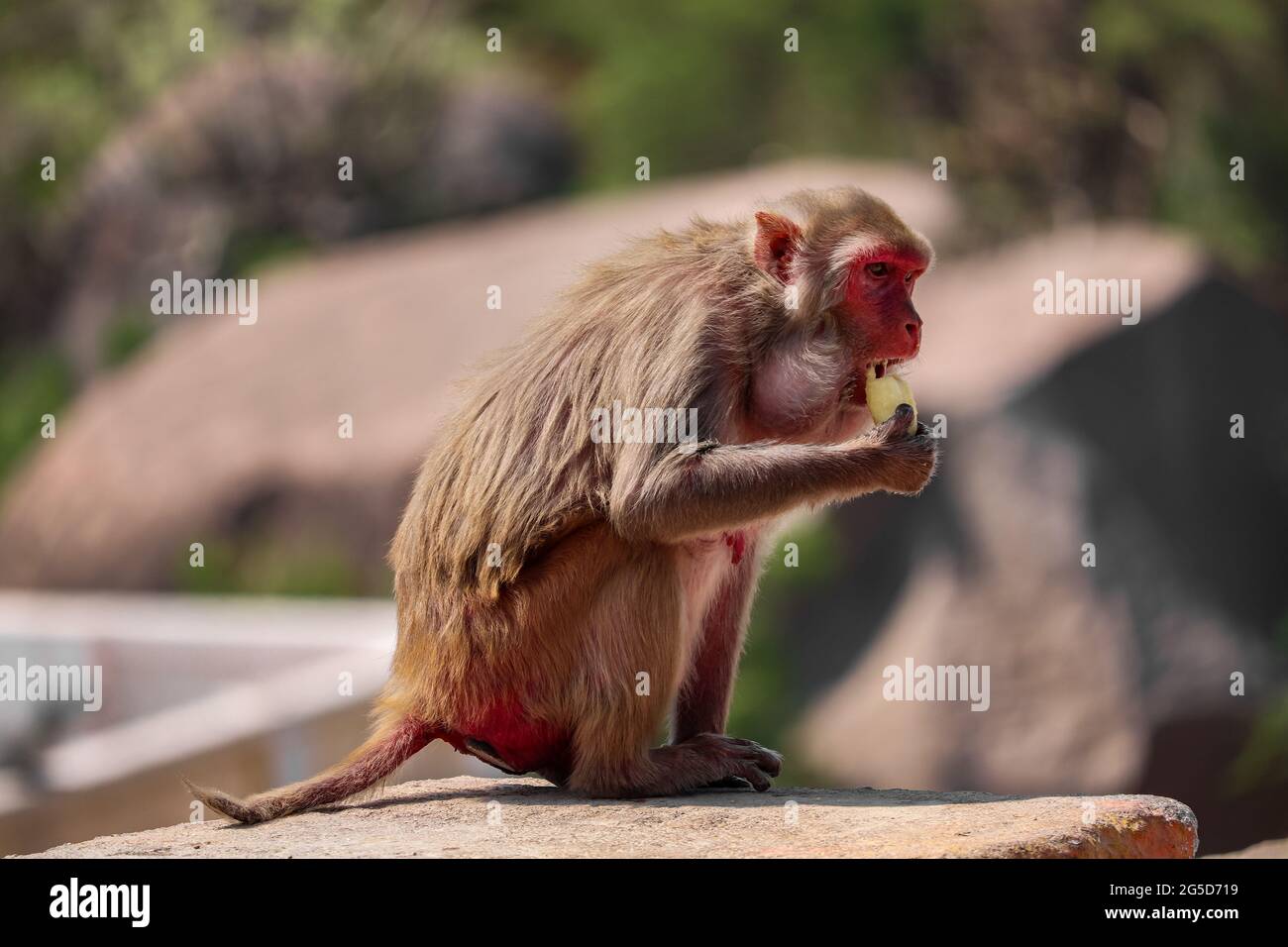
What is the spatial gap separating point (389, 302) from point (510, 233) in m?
1.61

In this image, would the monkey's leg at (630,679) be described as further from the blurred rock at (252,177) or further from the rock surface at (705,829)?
the blurred rock at (252,177)

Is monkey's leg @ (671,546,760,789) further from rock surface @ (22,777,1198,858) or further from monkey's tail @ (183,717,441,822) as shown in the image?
monkey's tail @ (183,717,441,822)

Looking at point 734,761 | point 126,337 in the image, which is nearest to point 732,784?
point 734,761

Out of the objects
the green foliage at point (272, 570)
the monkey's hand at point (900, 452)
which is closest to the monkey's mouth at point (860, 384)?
the monkey's hand at point (900, 452)

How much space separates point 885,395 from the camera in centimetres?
573

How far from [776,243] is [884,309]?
0.44m

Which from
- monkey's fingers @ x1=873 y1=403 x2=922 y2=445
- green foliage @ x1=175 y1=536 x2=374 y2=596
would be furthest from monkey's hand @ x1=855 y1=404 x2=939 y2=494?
green foliage @ x1=175 y1=536 x2=374 y2=596

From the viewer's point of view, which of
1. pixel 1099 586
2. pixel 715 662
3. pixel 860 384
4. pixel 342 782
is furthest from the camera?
pixel 1099 586

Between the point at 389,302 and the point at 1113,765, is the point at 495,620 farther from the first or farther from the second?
the point at 389,302

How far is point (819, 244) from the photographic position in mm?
5793


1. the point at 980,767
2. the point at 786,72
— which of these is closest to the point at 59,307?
the point at 786,72

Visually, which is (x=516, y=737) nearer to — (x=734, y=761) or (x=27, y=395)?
(x=734, y=761)

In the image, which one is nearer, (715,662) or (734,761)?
(734,761)

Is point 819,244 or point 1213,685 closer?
point 819,244
